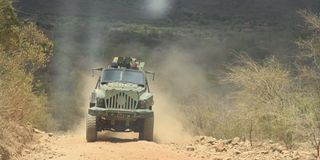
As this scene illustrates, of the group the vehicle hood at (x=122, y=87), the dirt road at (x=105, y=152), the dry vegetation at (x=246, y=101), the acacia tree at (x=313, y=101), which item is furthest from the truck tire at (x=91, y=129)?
the acacia tree at (x=313, y=101)

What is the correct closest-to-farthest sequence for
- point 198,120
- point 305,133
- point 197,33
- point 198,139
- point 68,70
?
point 305,133, point 198,139, point 198,120, point 68,70, point 197,33

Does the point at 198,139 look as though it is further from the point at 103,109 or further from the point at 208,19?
the point at 208,19

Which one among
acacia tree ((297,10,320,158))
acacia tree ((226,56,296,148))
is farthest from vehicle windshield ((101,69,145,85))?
acacia tree ((297,10,320,158))

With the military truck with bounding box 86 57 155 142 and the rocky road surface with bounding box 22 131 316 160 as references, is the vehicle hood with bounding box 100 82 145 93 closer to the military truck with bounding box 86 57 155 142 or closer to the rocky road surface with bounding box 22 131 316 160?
the military truck with bounding box 86 57 155 142

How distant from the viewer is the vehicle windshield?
19.3 m

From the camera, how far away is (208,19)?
3514 inches

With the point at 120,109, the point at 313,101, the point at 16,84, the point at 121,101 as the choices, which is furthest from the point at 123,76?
the point at 313,101

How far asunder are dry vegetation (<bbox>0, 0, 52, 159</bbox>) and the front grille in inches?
101

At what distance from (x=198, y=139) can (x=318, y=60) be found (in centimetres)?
497

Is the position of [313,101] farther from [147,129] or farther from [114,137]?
[114,137]

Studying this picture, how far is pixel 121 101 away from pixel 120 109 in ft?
1.15

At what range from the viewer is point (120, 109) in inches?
693

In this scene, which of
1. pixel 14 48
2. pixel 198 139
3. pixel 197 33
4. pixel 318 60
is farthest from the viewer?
pixel 197 33

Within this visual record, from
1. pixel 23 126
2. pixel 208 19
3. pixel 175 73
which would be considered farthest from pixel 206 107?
pixel 208 19
